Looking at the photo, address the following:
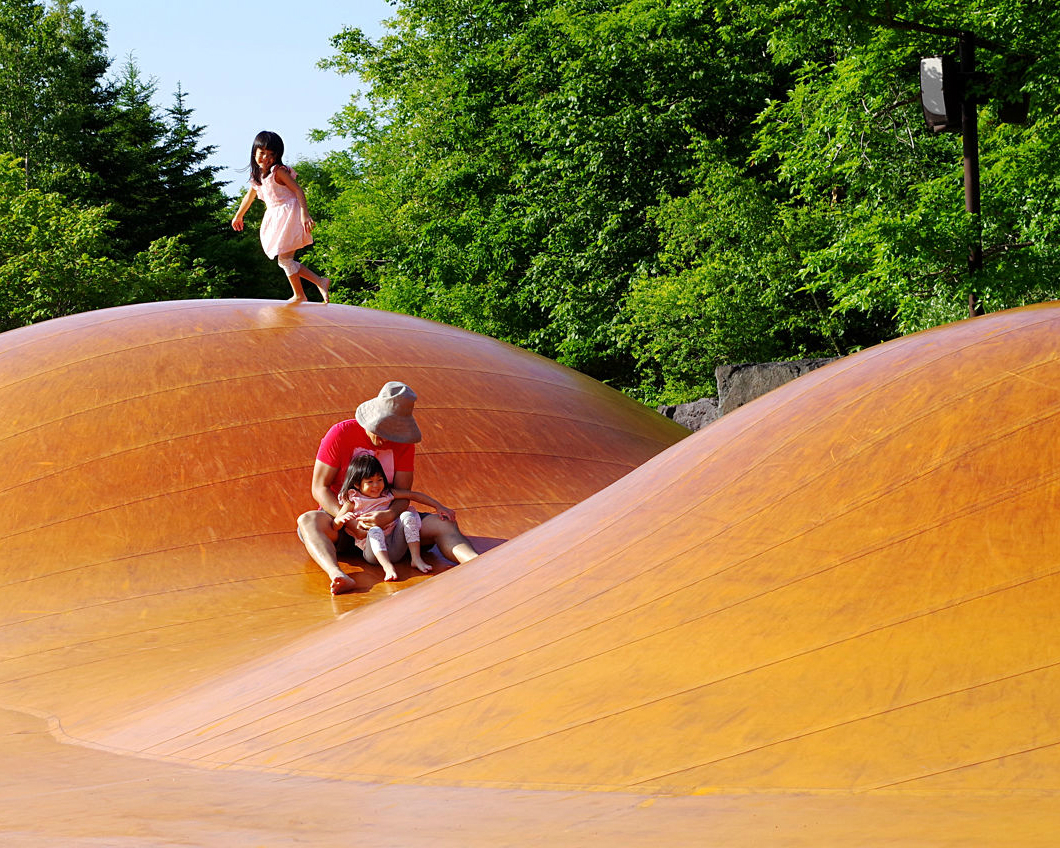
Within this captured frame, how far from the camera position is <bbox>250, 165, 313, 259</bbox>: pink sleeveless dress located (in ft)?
28.0

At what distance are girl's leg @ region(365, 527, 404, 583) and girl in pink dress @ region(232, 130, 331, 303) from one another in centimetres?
270

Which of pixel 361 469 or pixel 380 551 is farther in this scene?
pixel 380 551

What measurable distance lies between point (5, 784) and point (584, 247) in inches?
787

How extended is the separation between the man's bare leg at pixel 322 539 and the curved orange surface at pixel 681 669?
0.19m

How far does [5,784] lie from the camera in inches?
124

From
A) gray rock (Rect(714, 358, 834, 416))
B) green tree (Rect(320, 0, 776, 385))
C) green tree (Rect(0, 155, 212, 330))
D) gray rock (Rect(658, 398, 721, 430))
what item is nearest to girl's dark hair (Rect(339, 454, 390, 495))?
gray rock (Rect(714, 358, 834, 416))

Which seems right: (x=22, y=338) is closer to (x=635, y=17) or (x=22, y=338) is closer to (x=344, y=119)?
(x=635, y=17)

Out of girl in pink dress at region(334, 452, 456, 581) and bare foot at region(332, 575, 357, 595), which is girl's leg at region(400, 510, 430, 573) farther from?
bare foot at region(332, 575, 357, 595)

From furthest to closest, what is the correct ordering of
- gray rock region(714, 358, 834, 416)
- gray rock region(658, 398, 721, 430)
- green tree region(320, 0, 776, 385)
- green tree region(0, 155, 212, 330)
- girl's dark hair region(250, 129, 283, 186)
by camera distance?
green tree region(0, 155, 212, 330)
green tree region(320, 0, 776, 385)
gray rock region(658, 398, 721, 430)
gray rock region(714, 358, 834, 416)
girl's dark hair region(250, 129, 283, 186)

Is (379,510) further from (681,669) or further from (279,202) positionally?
(681,669)

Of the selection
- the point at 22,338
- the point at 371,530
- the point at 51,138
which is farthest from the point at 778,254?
the point at 51,138

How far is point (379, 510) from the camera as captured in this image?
618 cm

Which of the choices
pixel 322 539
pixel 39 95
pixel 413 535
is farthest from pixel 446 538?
pixel 39 95

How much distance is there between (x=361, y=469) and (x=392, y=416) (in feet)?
1.07
